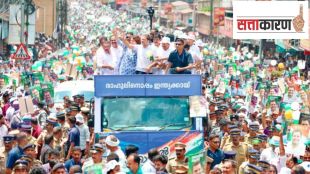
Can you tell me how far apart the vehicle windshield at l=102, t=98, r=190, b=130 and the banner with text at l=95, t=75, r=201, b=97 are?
11 cm

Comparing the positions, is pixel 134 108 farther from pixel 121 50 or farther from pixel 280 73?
pixel 280 73

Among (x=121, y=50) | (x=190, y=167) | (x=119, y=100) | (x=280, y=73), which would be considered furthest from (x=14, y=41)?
(x=190, y=167)

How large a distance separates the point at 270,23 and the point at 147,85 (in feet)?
44.5

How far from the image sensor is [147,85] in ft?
55.0

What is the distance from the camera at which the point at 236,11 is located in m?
30.7

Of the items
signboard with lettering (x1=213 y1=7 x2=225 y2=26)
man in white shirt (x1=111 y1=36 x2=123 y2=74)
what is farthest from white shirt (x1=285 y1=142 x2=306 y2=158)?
signboard with lettering (x1=213 y1=7 x2=225 y2=26)

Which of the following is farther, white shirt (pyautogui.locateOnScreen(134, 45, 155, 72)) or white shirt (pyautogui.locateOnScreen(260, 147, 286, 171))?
white shirt (pyautogui.locateOnScreen(134, 45, 155, 72))

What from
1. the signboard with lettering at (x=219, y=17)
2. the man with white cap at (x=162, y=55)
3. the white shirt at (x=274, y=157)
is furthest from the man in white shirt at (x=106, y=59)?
the signboard with lettering at (x=219, y=17)

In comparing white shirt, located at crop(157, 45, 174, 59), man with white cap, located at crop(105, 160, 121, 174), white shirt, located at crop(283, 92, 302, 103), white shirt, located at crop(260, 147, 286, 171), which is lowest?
white shirt, located at crop(260, 147, 286, 171)

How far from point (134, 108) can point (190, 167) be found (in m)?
3.09

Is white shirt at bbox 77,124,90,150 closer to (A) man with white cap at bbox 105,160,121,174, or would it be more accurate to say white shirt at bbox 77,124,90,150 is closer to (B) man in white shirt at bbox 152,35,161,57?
(B) man in white shirt at bbox 152,35,161,57

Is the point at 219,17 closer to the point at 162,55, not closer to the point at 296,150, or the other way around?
the point at 162,55

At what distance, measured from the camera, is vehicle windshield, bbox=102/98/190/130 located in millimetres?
16422

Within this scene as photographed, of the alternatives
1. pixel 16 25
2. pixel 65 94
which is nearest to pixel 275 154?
pixel 65 94
